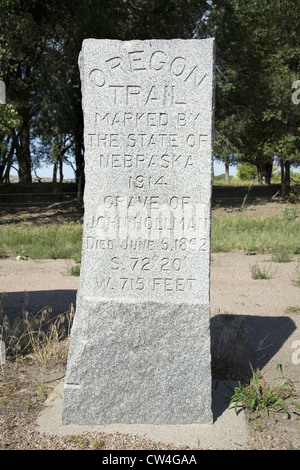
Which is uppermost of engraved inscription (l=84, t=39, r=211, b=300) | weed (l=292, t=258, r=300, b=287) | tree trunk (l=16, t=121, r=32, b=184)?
tree trunk (l=16, t=121, r=32, b=184)

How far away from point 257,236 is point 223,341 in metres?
6.69

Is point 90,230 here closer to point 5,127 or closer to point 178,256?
point 178,256

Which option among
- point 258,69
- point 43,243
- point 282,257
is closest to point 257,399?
point 282,257

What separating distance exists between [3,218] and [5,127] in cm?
520

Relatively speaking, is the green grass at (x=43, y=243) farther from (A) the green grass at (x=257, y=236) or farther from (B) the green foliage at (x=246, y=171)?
(B) the green foliage at (x=246, y=171)

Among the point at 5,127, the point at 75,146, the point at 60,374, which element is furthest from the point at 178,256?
the point at 75,146

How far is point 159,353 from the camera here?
11.4 feet

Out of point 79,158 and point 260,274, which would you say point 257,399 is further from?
point 79,158

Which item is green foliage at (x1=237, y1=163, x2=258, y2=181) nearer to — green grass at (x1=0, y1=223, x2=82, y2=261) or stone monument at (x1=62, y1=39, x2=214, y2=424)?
green grass at (x1=0, y1=223, x2=82, y2=261)

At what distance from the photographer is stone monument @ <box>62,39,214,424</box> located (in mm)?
3365

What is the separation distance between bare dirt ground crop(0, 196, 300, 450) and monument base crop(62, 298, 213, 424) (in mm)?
225

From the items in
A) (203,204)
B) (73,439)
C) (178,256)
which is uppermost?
(203,204)

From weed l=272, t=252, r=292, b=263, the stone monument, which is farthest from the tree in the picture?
the stone monument

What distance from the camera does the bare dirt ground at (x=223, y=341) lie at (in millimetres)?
3307
